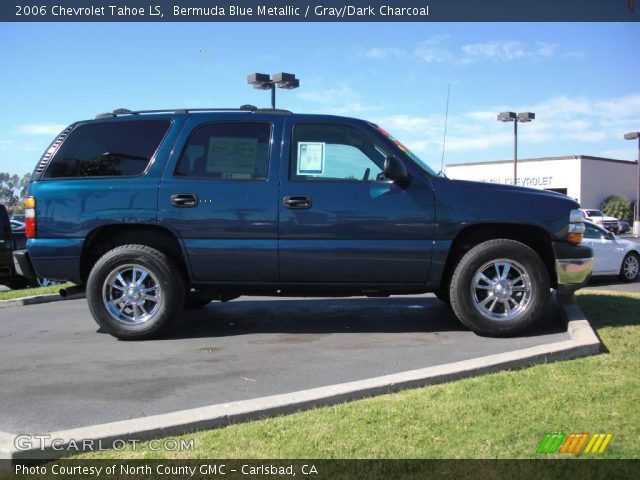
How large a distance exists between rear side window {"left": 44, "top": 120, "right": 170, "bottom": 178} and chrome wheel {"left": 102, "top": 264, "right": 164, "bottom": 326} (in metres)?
0.95

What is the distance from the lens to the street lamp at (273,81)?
15.2m

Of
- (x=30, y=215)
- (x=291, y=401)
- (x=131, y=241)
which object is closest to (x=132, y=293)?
(x=131, y=241)

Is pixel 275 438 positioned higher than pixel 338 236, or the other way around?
pixel 338 236

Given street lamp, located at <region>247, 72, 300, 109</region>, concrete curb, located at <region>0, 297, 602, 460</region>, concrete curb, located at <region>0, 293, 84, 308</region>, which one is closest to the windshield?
concrete curb, located at <region>0, 297, 602, 460</region>

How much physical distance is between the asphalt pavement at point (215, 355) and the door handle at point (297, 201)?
1263 millimetres

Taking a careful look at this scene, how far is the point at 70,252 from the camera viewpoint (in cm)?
566

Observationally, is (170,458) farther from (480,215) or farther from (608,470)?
(480,215)

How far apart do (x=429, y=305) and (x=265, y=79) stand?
10040 mm

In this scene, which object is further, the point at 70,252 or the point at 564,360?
the point at 70,252

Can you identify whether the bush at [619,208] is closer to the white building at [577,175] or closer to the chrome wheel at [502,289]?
the white building at [577,175]

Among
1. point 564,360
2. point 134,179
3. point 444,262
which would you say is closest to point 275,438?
point 564,360

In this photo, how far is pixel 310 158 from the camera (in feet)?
18.7

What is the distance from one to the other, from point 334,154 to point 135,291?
2292 mm

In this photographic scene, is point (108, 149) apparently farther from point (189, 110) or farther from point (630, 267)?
point (630, 267)
